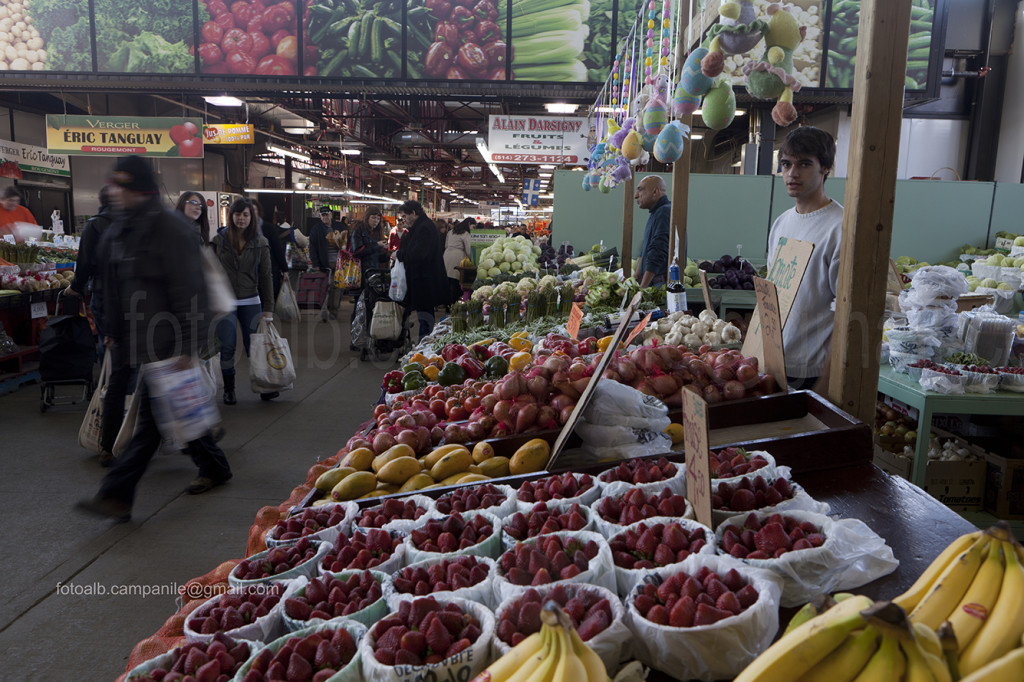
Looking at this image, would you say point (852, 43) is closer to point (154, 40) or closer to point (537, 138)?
point (537, 138)

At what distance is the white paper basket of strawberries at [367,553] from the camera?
1516 millimetres

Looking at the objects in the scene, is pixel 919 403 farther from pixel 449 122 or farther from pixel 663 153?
pixel 449 122

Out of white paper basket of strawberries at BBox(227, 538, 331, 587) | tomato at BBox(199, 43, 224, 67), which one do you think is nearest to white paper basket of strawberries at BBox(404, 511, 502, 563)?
white paper basket of strawberries at BBox(227, 538, 331, 587)

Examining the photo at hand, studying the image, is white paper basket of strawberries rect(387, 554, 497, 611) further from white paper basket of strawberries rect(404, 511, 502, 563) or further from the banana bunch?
the banana bunch

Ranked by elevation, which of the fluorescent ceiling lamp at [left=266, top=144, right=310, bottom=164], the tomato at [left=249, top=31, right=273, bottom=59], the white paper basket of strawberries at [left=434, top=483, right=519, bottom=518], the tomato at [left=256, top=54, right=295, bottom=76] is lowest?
the white paper basket of strawberries at [left=434, top=483, right=519, bottom=518]

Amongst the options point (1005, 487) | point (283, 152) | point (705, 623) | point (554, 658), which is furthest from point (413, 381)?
point (283, 152)

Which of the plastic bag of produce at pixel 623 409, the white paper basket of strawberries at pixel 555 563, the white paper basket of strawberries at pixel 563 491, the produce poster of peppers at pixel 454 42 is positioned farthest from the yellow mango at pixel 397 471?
the produce poster of peppers at pixel 454 42

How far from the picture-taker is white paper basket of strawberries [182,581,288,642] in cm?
133

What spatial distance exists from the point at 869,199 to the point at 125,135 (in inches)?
471

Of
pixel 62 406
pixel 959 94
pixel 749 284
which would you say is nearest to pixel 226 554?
pixel 62 406

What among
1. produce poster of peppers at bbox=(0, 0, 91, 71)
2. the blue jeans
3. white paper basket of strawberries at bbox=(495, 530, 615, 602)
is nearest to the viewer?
white paper basket of strawberries at bbox=(495, 530, 615, 602)

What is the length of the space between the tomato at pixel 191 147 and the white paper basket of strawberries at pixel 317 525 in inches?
419

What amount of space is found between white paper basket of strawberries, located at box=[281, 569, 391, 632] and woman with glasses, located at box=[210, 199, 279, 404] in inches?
176

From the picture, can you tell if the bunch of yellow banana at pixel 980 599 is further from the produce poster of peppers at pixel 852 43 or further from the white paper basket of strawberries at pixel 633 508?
the produce poster of peppers at pixel 852 43
